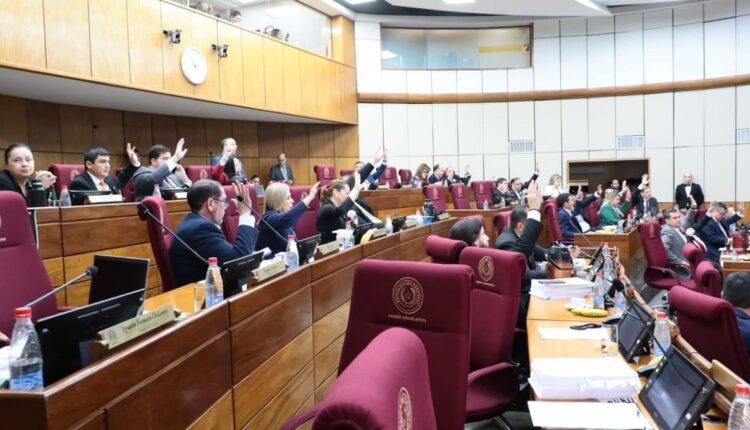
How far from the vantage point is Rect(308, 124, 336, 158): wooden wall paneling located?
449 inches

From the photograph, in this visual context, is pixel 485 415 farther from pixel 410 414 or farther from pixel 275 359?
pixel 410 414

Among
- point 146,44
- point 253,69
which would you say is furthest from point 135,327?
point 253,69

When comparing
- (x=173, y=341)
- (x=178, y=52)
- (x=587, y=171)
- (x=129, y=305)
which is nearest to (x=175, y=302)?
(x=129, y=305)

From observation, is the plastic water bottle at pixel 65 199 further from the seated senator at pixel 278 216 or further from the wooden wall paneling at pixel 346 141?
the wooden wall paneling at pixel 346 141

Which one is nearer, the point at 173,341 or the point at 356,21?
the point at 173,341

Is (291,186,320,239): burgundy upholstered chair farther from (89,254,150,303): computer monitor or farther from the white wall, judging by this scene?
the white wall

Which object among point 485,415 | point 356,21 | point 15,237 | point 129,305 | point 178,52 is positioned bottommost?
point 485,415

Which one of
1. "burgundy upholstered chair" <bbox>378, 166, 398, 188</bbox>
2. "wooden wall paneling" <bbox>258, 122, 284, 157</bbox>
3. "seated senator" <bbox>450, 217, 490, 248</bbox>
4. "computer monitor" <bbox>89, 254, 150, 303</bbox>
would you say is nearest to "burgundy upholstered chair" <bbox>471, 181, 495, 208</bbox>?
"burgundy upholstered chair" <bbox>378, 166, 398, 188</bbox>

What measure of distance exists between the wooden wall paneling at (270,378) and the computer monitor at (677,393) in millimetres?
1220

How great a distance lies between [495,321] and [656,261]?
3.88 metres

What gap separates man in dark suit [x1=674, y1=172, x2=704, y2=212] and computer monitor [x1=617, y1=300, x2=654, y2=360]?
386 inches

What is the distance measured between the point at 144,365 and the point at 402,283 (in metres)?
0.92

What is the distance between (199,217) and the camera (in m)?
2.68

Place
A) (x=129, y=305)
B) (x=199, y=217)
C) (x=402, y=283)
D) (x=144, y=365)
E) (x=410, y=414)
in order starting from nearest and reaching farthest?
(x=410, y=414)
(x=144, y=365)
(x=129, y=305)
(x=402, y=283)
(x=199, y=217)
